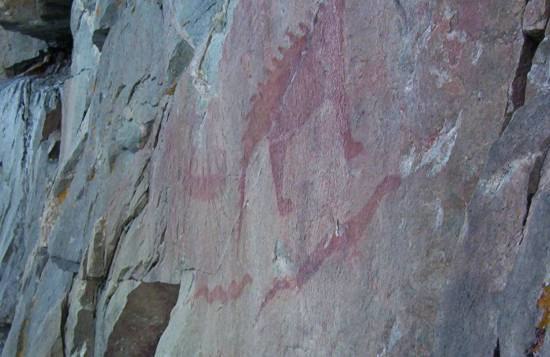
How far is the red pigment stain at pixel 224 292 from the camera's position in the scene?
4484 millimetres

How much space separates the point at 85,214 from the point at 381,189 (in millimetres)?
4364

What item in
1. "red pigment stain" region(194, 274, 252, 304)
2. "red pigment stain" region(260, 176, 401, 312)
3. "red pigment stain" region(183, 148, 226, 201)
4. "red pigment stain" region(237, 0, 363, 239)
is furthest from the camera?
"red pigment stain" region(183, 148, 226, 201)

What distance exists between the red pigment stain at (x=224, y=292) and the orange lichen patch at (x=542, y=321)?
7.47ft

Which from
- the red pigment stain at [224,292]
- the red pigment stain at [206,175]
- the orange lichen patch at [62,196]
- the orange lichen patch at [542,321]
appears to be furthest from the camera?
the orange lichen patch at [62,196]

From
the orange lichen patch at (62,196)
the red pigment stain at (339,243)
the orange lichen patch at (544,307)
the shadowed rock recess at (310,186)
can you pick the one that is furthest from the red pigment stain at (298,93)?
the orange lichen patch at (62,196)

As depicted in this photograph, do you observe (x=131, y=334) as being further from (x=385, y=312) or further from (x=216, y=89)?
(x=385, y=312)

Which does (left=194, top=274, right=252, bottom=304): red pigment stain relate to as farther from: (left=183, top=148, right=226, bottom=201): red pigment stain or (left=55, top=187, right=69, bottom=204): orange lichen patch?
(left=55, top=187, right=69, bottom=204): orange lichen patch

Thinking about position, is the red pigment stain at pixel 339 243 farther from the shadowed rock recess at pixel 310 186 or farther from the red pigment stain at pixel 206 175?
the red pigment stain at pixel 206 175

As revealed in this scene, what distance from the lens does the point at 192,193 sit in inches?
209

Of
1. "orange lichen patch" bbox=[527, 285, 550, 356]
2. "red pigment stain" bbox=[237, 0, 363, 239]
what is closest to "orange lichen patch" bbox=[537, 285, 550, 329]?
"orange lichen patch" bbox=[527, 285, 550, 356]

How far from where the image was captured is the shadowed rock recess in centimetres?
275

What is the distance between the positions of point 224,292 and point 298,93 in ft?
4.21

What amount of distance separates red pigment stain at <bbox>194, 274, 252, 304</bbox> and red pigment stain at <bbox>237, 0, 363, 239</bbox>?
29 cm

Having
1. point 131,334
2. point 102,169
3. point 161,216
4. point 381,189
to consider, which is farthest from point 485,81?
point 102,169
